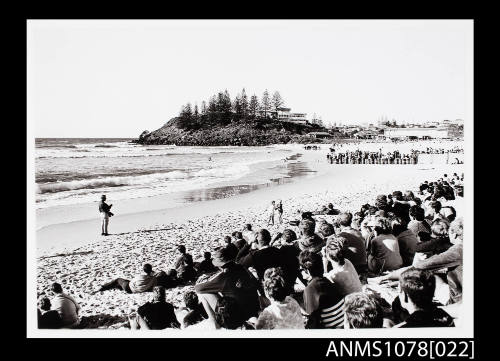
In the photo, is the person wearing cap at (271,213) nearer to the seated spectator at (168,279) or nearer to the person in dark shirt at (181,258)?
the person in dark shirt at (181,258)

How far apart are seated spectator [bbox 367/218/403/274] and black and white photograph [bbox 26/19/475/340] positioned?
13 mm

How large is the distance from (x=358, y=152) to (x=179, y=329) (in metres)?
2.77

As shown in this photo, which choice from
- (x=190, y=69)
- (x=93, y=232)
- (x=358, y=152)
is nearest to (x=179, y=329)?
(x=93, y=232)

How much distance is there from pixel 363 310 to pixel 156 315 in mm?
1593

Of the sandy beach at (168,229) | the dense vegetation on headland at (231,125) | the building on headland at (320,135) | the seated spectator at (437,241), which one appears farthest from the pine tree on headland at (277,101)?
the seated spectator at (437,241)

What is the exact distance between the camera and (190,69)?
3.89 m

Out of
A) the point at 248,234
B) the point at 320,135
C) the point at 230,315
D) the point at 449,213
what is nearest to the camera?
the point at 230,315

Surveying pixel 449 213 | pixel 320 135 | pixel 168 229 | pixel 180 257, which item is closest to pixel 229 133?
pixel 320 135

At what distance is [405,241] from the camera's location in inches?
131

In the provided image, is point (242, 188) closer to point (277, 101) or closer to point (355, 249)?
point (277, 101)

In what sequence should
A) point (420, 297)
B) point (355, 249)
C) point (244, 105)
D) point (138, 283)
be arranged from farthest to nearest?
point (244, 105)
point (138, 283)
point (355, 249)
point (420, 297)

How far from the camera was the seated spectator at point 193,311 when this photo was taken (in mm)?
3153

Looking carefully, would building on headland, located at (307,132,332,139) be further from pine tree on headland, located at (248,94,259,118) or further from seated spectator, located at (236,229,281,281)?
seated spectator, located at (236,229,281,281)
